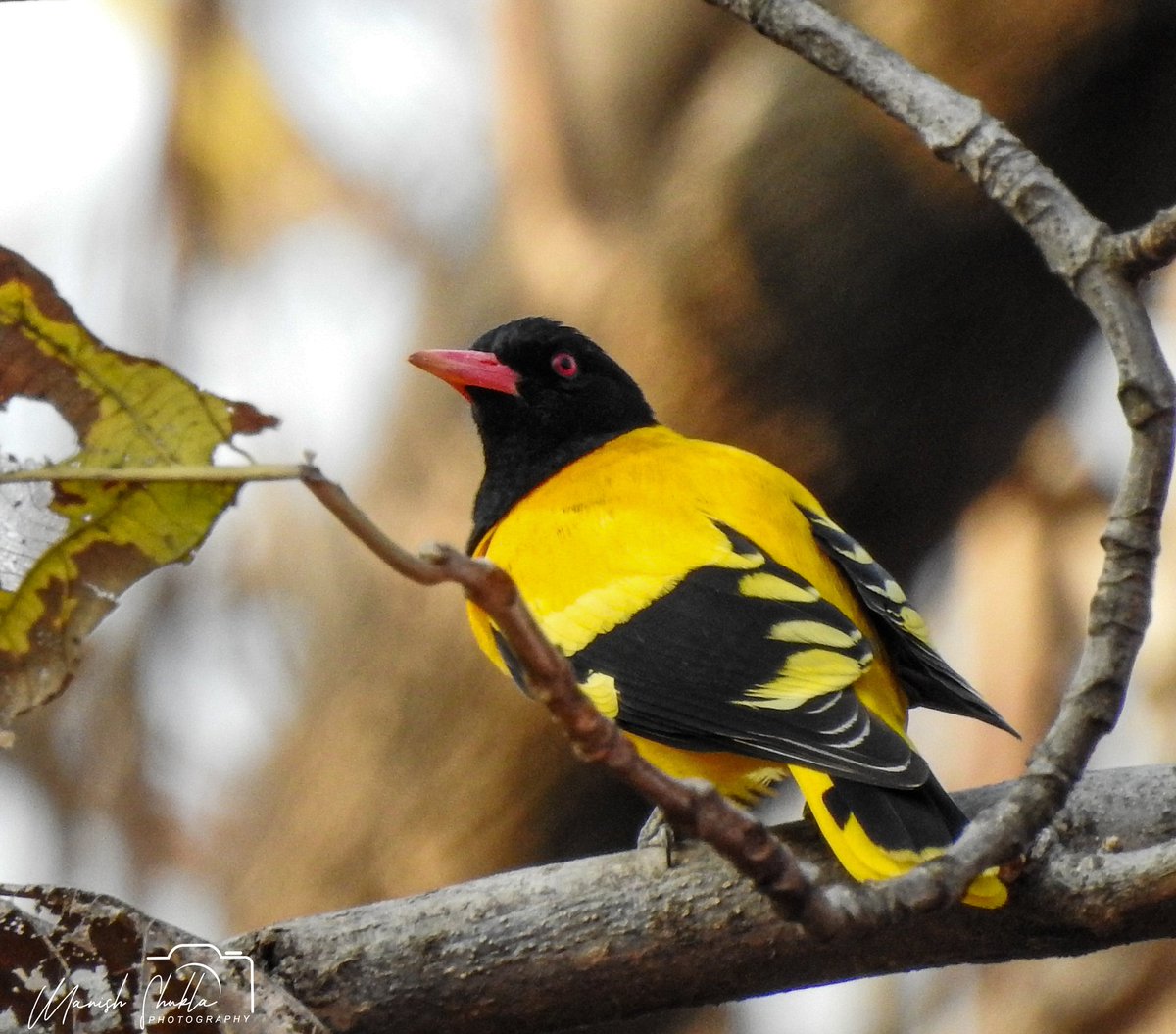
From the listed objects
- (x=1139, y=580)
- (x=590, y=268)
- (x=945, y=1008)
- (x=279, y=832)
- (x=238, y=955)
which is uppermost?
(x=590, y=268)

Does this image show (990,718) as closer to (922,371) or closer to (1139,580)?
(1139,580)

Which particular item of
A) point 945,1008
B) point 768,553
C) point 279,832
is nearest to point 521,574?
point 768,553

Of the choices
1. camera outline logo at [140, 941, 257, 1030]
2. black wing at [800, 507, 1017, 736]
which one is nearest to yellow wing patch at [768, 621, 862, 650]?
black wing at [800, 507, 1017, 736]

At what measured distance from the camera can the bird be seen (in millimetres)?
2314

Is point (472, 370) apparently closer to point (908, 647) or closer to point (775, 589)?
point (775, 589)

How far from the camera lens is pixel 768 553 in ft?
9.65

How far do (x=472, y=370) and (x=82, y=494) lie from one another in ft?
6.76

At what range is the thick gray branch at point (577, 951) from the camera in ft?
7.27

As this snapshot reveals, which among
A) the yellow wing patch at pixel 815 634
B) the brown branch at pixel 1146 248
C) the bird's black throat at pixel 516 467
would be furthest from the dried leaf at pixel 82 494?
the bird's black throat at pixel 516 467

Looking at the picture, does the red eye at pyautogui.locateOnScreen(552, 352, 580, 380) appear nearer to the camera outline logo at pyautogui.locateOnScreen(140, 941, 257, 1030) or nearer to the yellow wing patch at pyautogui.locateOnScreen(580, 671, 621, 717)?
the yellow wing patch at pyautogui.locateOnScreen(580, 671, 621, 717)

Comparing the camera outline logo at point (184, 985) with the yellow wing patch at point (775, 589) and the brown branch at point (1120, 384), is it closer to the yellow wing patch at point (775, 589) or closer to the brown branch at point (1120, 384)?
the brown branch at point (1120, 384)

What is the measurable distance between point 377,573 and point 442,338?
857 millimetres

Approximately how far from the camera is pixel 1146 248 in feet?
5.93

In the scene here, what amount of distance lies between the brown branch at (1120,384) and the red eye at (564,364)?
5.43 ft
